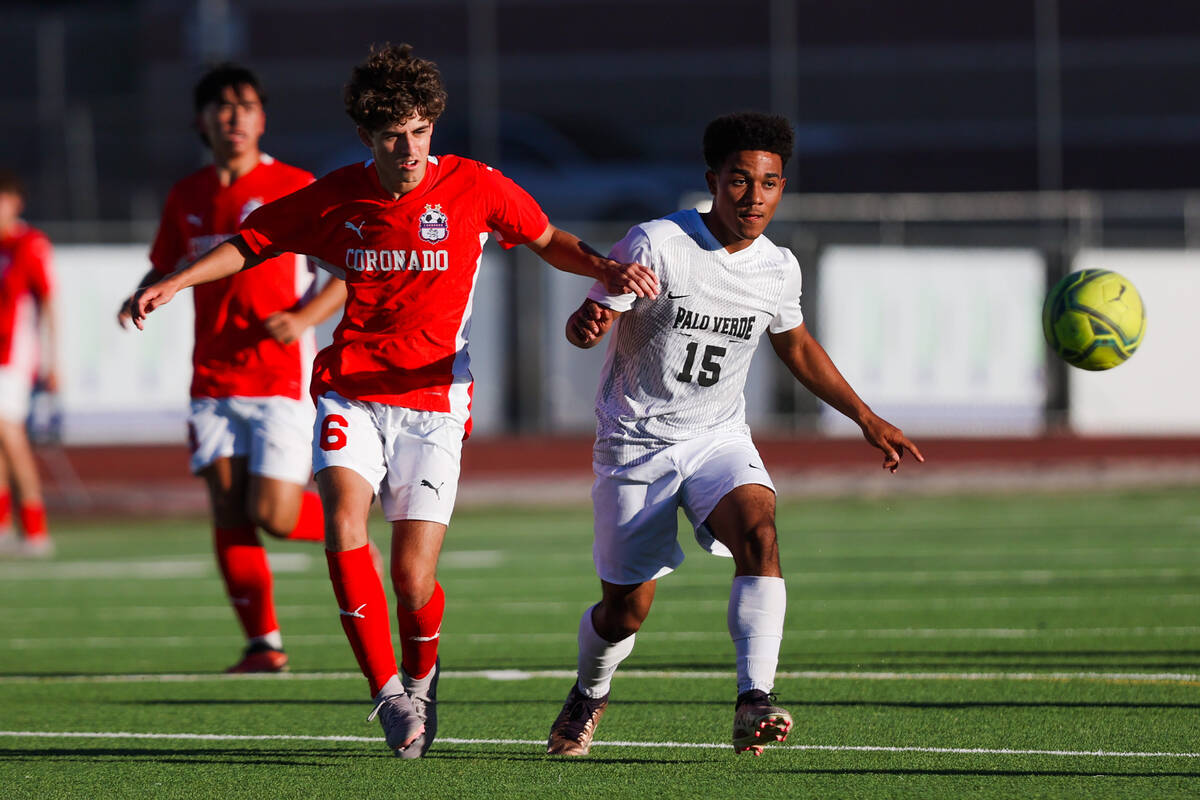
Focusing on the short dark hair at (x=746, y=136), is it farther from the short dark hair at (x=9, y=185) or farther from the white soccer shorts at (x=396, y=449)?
the short dark hair at (x=9, y=185)

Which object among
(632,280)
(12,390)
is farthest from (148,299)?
(12,390)

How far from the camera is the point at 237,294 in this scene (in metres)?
7.39

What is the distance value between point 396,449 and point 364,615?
1.72ft

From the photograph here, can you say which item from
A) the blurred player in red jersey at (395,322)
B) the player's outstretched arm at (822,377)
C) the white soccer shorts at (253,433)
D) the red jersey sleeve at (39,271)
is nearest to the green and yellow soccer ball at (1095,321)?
→ the player's outstretched arm at (822,377)

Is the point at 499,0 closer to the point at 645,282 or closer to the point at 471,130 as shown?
the point at 471,130

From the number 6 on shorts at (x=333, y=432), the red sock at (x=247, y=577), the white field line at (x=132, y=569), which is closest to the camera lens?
the number 6 on shorts at (x=333, y=432)

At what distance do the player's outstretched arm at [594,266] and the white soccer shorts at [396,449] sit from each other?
63cm

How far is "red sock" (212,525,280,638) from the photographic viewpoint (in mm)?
7508

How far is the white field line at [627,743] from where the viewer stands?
5.38m

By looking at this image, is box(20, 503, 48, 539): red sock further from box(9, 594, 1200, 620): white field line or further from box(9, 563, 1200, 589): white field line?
box(9, 594, 1200, 620): white field line

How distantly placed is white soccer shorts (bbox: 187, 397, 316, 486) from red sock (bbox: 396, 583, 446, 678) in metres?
1.88

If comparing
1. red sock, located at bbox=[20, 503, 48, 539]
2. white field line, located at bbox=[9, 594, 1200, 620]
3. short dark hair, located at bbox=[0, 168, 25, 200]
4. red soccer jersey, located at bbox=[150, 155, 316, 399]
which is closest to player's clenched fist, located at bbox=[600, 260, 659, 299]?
red soccer jersey, located at bbox=[150, 155, 316, 399]

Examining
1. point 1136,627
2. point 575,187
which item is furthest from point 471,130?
point 1136,627

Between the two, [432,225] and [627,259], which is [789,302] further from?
[432,225]
